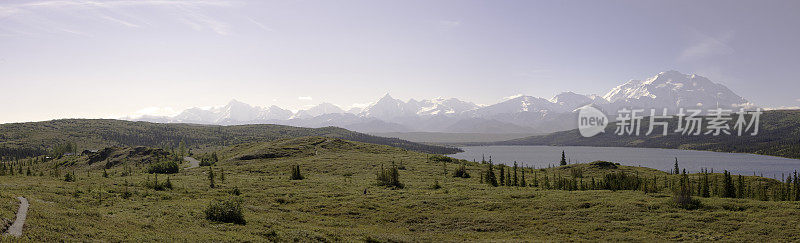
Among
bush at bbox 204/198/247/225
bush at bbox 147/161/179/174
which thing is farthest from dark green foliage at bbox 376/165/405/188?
bush at bbox 147/161/179/174

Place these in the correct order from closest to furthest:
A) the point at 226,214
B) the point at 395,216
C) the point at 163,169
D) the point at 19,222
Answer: the point at 19,222 < the point at 226,214 < the point at 395,216 < the point at 163,169

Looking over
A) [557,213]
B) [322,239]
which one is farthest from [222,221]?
[557,213]

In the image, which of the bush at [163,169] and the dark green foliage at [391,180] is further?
the bush at [163,169]

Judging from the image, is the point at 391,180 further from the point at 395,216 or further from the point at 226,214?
the point at 226,214

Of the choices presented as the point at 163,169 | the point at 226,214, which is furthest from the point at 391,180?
the point at 163,169

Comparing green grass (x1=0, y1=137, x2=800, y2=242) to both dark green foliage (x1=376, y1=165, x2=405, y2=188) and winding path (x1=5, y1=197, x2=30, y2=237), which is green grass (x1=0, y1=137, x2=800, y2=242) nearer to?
winding path (x1=5, y1=197, x2=30, y2=237)

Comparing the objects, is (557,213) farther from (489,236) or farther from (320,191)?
(320,191)

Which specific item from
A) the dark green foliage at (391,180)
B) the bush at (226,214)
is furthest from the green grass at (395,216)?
the dark green foliage at (391,180)

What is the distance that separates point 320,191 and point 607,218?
43.4m

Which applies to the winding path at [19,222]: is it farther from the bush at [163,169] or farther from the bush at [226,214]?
the bush at [163,169]

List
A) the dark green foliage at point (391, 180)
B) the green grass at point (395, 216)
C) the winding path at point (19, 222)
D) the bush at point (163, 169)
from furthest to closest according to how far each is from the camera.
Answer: the bush at point (163, 169)
the dark green foliage at point (391, 180)
the green grass at point (395, 216)
the winding path at point (19, 222)

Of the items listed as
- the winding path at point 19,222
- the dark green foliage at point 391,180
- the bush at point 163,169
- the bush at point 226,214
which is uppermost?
the winding path at point 19,222

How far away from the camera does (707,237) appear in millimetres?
33812

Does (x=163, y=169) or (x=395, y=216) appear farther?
(x=163, y=169)
